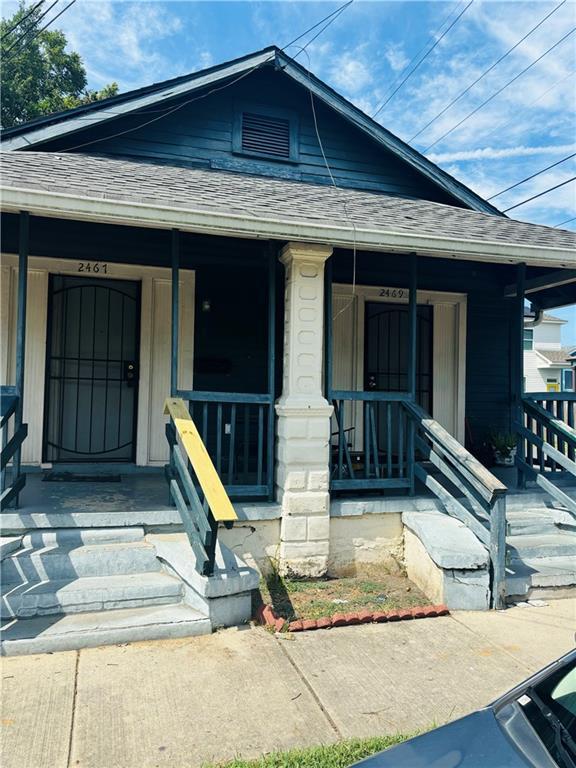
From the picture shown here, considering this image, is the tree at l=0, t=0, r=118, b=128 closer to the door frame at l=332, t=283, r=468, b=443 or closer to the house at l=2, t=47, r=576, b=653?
the house at l=2, t=47, r=576, b=653

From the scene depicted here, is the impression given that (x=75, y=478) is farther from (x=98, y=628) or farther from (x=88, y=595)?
(x=98, y=628)

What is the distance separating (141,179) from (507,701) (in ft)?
16.1

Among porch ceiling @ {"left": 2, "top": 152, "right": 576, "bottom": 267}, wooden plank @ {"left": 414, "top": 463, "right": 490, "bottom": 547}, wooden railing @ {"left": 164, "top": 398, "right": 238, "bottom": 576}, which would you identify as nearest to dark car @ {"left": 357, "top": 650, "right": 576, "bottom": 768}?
wooden railing @ {"left": 164, "top": 398, "right": 238, "bottom": 576}

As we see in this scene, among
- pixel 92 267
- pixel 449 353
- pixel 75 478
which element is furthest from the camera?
pixel 449 353

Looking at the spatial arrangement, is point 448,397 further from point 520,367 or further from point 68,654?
point 68,654

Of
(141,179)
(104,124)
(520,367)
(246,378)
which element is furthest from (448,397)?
(104,124)

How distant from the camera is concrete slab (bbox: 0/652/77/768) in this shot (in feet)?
7.98

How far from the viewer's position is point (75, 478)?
5.77m

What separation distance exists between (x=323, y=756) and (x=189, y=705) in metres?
0.76

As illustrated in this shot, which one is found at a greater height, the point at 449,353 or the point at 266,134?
the point at 266,134

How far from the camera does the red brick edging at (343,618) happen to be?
3.82m

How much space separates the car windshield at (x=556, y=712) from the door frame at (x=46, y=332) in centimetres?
511

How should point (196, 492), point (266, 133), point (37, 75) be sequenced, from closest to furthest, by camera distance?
point (196, 492) < point (266, 133) < point (37, 75)

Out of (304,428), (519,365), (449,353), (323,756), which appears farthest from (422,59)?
(323,756)
